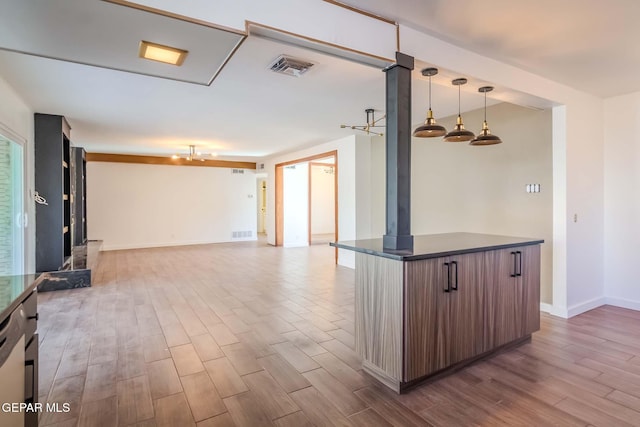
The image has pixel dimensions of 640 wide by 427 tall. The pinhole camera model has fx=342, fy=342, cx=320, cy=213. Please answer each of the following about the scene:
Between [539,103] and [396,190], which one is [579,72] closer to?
[539,103]

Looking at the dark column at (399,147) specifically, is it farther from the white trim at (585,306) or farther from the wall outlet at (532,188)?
the white trim at (585,306)

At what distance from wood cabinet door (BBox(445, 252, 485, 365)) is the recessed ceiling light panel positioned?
232 cm

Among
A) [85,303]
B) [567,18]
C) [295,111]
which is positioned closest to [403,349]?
[567,18]

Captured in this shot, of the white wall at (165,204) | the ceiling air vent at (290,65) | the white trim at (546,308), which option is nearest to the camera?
the ceiling air vent at (290,65)

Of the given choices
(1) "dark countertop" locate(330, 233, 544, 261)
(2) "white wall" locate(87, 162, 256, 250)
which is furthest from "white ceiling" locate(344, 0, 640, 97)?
(2) "white wall" locate(87, 162, 256, 250)

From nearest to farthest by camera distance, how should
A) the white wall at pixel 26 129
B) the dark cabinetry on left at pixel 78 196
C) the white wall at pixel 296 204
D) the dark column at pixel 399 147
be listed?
1. the dark column at pixel 399 147
2. the white wall at pixel 26 129
3. the dark cabinetry on left at pixel 78 196
4. the white wall at pixel 296 204

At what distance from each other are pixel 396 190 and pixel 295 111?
2.66 m

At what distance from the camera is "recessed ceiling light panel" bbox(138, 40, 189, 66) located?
210 cm

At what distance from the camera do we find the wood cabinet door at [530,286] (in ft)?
10.0

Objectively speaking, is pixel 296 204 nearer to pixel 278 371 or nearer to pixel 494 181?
pixel 494 181

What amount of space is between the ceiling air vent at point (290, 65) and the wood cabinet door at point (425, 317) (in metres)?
1.94

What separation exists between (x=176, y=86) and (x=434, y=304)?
339cm

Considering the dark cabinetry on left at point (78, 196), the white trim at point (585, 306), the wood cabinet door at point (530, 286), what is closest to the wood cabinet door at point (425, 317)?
the wood cabinet door at point (530, 286)

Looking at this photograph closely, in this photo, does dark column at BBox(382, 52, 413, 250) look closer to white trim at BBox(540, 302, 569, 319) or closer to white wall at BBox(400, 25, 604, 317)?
white wall at BBox(400, 25, 604, 317)
